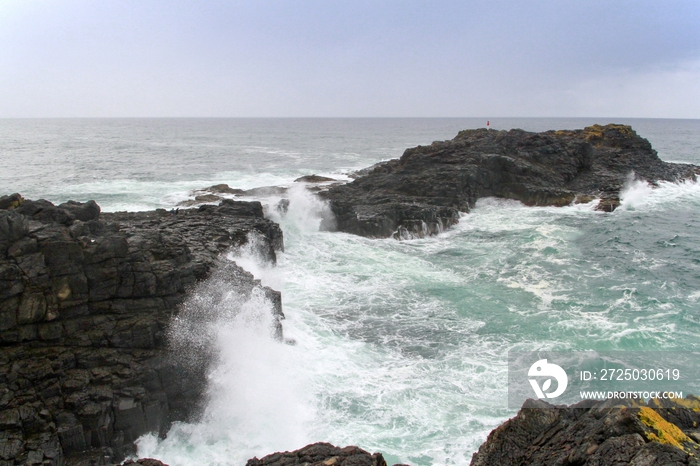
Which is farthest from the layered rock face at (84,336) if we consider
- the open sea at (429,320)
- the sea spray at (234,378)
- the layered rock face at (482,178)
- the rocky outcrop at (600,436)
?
the layered rock face at (482,178)

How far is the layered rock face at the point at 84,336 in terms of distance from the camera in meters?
12.3

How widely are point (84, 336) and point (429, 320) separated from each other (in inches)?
526

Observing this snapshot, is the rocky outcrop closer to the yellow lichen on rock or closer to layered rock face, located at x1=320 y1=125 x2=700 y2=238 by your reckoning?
the yellow lichen on rock

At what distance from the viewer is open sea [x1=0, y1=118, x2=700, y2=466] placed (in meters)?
14.0

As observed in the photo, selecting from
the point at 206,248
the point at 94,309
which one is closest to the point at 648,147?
the point at 206,248

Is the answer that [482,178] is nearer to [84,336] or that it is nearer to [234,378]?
[234,378]

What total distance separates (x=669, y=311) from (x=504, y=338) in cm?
854

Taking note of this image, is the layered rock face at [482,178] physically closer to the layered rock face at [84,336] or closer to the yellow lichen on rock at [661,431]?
the layered rock face at [84,336]

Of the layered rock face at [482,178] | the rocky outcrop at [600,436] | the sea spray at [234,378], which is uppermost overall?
the layered rock face at [482,178]

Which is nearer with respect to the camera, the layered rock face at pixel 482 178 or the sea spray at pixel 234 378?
the sea spray at pixel 234 378

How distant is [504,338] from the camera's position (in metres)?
18.7

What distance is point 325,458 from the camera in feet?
31.9

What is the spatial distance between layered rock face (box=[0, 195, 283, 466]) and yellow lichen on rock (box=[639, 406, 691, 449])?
41.0 feet

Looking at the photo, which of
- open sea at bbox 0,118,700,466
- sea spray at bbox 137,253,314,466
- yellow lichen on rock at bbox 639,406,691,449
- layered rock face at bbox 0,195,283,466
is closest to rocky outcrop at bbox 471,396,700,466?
yellow lichen on rock at bbox 639,406,691,449
